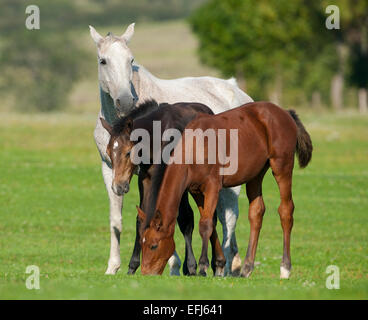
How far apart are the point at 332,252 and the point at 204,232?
788 centimetres

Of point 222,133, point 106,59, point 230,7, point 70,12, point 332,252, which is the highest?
point 70,12

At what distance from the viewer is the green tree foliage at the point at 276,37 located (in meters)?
70.3

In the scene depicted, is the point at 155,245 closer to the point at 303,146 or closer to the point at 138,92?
the point at 303,146

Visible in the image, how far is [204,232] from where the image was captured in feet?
35.2

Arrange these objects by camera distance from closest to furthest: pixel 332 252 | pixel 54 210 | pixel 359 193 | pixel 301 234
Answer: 1. pixel 332 252
2. pixel 301 234
3. pixel 54 210
4. pixel 359 193

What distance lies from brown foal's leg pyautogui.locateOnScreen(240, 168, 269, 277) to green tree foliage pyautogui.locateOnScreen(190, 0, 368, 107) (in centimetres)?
5726

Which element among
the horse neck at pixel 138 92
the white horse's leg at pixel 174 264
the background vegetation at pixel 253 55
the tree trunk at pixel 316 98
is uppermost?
the background vegetation at pixel 253 55

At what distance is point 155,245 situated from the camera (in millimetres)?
10477

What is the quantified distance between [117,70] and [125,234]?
8.86 metres

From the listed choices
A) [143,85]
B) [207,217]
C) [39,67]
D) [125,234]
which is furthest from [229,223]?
[39,67]

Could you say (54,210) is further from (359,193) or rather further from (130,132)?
(130,132)

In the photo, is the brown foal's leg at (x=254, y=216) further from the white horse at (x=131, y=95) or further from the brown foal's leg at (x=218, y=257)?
the white horse at (x=131, y=95)

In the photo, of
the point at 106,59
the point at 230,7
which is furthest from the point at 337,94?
the point at 106,59

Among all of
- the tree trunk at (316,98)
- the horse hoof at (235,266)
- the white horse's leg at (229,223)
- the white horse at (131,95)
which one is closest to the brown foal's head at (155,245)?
the white horse at (131,95)
